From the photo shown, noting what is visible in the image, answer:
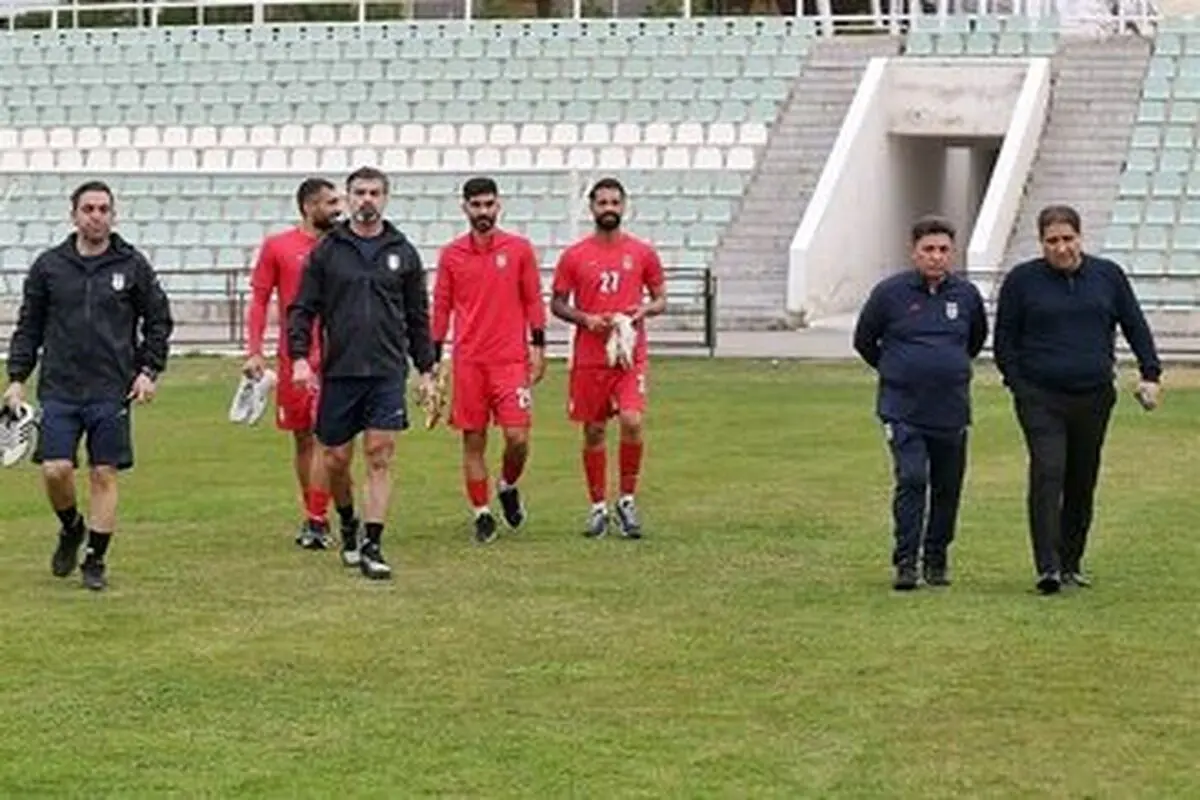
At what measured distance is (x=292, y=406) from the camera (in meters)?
15.1

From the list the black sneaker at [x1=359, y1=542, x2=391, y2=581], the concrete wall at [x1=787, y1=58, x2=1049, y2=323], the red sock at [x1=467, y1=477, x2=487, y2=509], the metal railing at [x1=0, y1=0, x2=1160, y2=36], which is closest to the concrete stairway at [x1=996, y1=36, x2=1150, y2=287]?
the concrete wall at [x1=787, y1=58, x2=1049, y2=323]

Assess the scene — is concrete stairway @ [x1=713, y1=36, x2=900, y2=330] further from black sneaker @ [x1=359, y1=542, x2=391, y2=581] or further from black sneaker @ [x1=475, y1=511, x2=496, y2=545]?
black sneaker @ [x1=359, y1=542, x2=391, y2=581]

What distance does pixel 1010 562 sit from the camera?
14195 millimetres

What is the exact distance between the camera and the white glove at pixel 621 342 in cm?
1532

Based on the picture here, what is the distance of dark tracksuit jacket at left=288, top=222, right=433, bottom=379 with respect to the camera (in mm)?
13719

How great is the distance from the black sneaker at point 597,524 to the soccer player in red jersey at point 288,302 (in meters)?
1.36

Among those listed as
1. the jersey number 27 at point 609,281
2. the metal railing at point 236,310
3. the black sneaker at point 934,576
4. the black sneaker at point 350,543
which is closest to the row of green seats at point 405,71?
the metal railing at point 236,310

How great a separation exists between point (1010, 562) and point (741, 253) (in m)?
23.0

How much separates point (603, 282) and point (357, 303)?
2.06 metres

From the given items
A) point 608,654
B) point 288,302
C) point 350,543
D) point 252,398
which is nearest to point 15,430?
point 288,302

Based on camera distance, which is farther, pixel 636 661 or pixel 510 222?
pixel 510 222

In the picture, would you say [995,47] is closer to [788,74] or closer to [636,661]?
[788,74]

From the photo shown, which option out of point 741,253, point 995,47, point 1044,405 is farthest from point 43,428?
point 995,47

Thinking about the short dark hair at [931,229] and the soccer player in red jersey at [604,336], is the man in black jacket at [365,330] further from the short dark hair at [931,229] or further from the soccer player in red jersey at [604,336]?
the short dark hair at [931,229]
